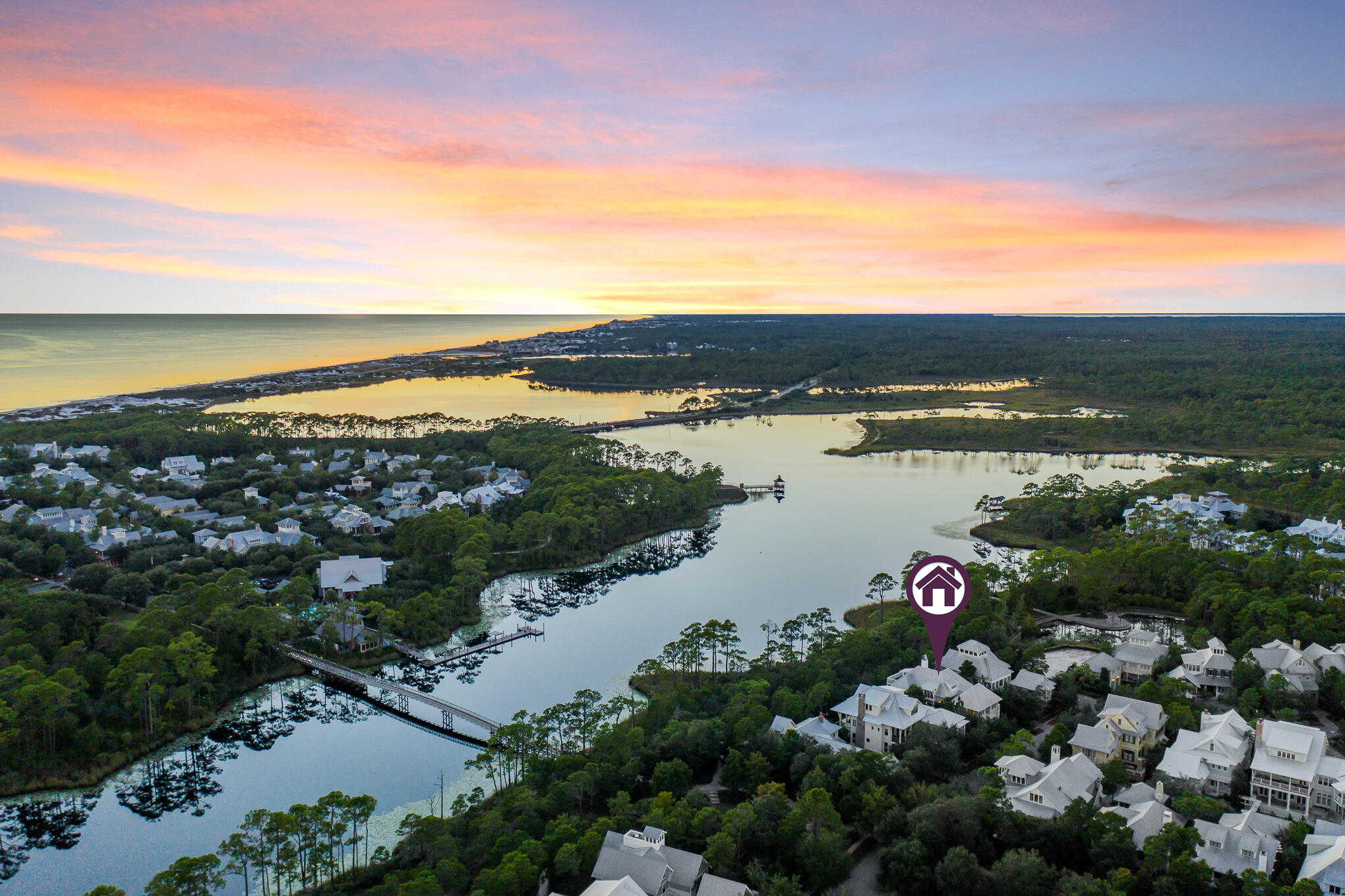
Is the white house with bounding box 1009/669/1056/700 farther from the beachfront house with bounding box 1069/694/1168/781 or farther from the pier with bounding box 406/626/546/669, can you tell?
the pier with bounding box 406/626/546/669

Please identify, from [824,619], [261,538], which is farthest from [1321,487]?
[261,538]

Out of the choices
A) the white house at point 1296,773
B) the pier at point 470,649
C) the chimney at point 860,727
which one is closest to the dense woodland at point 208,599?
the pier at point 470,649

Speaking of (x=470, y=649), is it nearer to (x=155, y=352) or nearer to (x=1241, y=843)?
(x=1241, y=843)

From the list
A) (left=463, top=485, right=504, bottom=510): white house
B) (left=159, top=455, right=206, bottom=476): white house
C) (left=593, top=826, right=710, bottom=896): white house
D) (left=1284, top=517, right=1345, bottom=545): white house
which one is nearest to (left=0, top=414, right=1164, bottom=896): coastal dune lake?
(left=593, top=826, right=710, bottom=896): white house

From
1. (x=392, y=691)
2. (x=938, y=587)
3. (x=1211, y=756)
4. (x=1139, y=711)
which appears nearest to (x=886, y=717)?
(x=938, y=587)

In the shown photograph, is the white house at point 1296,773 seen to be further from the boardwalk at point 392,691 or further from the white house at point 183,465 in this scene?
the white house at point 183,465

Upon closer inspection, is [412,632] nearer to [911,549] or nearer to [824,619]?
[824,619]
